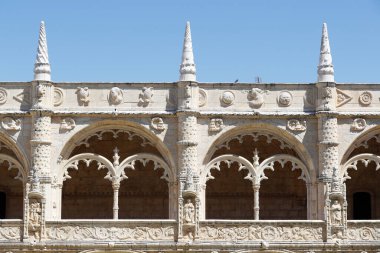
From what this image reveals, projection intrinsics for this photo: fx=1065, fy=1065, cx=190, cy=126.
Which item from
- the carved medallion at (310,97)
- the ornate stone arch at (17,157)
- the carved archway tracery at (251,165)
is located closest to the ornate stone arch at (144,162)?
the carved archway tracery at (251,165)

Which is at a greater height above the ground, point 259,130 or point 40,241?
point 259,130

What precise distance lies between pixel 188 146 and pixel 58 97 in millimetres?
4584

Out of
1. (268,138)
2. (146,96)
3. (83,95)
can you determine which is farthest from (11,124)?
(268,138)

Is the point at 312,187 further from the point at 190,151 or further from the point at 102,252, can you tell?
the point at 102,252

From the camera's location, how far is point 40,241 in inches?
1320

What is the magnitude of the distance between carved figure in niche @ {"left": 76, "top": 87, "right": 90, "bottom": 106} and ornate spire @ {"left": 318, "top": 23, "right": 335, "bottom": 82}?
7688mm

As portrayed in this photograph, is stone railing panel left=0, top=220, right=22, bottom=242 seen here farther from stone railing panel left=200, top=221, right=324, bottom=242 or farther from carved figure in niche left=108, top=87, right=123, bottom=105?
stone railing panel left=200, top=221, right=324, bottom=242

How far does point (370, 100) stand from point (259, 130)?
12.6 feet

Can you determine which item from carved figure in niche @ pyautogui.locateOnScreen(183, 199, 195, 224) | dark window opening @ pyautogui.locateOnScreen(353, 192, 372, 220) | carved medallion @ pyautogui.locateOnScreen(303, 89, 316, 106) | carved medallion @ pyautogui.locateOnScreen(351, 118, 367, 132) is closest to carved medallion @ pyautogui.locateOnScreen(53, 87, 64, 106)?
carved figure in niche @ pyautogui.locateOnScreen(183, 199, 195, 224)

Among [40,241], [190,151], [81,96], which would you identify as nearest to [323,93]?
[190,151]

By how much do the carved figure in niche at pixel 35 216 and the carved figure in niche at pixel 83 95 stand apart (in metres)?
3.66

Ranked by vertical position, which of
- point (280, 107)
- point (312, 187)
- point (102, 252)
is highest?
point (280, 107)

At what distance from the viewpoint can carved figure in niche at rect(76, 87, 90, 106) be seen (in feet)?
115

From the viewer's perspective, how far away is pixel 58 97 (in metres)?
35.0
